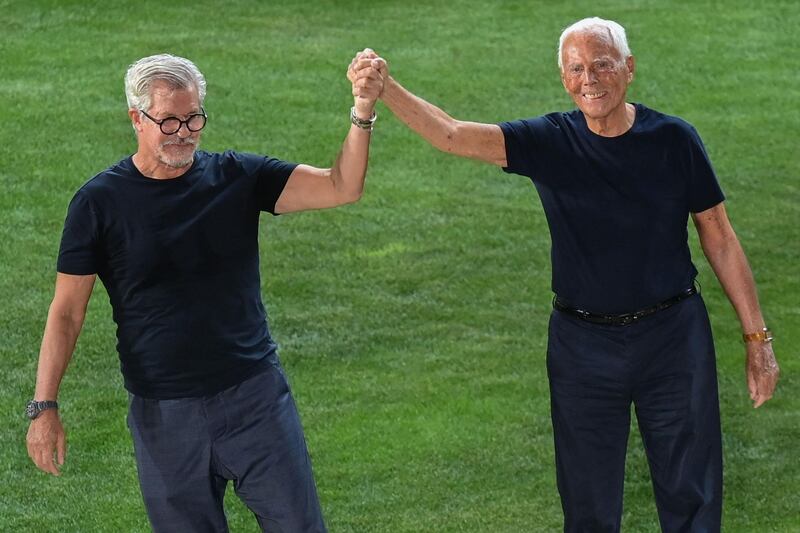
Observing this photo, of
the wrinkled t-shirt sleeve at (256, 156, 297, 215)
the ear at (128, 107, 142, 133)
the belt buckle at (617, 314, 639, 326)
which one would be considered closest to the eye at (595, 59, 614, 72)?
the belt buckle at (617, 314, 639, 326)

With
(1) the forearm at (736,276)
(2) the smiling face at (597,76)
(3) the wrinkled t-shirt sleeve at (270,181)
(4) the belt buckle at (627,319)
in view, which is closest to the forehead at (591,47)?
(2) the smiling face at (597,76)

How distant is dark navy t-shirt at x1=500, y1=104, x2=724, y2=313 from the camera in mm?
4789

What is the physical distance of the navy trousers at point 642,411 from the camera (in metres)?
4.90

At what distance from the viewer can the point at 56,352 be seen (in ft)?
15.0

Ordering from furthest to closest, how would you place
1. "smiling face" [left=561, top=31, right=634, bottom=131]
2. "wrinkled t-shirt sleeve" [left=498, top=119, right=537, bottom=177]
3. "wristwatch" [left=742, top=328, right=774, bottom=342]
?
"wristwatch" [left=742, top=328, right=774, bottom=342], "wrinkled t-shirt sleeve" [left=498, top=119, right=537, bottom=177], "smiling face" [left=561, top=31, right=634, bottom=131]

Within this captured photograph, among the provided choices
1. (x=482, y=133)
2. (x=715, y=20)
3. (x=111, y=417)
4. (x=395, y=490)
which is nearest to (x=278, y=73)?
(x=715, y=20)

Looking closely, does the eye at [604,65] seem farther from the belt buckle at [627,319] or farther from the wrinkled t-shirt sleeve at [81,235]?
the wrinkled t-shirt sleeve at [81,235]

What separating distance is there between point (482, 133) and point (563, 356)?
30.1 inches

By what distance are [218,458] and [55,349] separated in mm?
582

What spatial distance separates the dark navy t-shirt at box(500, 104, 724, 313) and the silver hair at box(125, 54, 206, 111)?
1.04 metres

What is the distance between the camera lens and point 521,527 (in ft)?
20.6

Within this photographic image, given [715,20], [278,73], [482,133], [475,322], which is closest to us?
[482,133]

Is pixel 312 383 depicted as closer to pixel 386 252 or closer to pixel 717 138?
pixel 386 252

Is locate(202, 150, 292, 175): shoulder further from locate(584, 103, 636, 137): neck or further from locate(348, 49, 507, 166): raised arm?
locate(584, 103, 636, 137): neck
